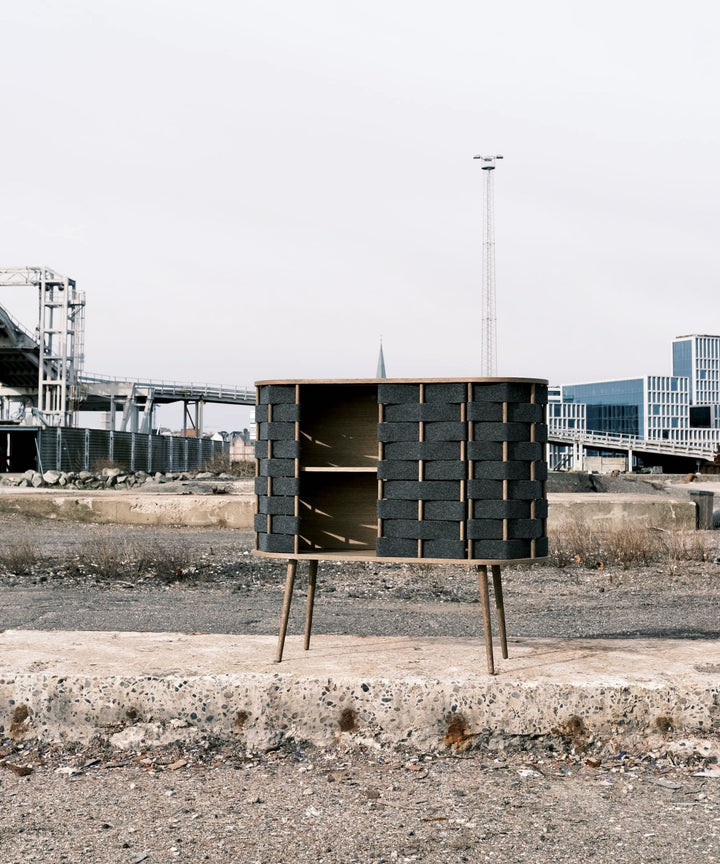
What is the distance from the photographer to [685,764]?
192 inches

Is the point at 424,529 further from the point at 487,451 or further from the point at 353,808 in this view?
the point at 353,808

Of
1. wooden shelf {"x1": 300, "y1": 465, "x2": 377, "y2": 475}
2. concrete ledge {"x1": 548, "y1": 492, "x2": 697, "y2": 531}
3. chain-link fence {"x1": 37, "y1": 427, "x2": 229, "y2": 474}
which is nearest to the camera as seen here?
wooden shelf {"x1": 300, "y1": 465, "x2": 377, "y2": 475}

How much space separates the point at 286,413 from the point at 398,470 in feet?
2.42

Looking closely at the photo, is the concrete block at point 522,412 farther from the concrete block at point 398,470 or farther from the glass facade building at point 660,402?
the glass facade building at point 660,402

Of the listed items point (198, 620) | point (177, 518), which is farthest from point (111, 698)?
point (177, 518)

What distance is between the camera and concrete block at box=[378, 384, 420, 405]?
5.33 meters

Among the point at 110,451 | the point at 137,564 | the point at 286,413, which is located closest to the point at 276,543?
the point at 286,413

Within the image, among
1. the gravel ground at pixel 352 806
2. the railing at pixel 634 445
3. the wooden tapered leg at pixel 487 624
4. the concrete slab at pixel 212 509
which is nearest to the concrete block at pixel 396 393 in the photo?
the wooden tapered leg at pixel 487 624

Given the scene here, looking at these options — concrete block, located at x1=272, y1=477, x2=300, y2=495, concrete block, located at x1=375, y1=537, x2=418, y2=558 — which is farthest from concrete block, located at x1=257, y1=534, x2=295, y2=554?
concrete block, located at x1=375, y1=537, x2=418, y2=558

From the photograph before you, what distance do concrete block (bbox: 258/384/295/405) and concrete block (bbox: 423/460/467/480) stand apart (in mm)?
884

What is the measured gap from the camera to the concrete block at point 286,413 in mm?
5535

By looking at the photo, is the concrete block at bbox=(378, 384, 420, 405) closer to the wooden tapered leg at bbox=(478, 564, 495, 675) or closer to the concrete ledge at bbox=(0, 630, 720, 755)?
the wooden tapered leg at bbox=(478, 564, 495, 675)

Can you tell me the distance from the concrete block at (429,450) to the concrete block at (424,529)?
0.35 metres

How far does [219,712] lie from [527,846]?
6.28ft
